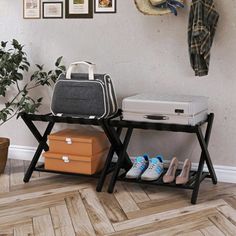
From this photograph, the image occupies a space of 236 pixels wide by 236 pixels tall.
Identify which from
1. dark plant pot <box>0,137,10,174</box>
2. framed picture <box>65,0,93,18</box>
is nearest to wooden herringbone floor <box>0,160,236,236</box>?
dark plant pot <box>0,137,10,174</box>

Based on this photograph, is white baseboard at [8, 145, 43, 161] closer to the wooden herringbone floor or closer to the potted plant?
the potted plant

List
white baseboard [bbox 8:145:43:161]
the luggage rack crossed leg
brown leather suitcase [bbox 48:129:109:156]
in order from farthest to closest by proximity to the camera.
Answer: white baseboard [bbox 8:145:43:161] < the luggage rack crossed leg < brown leather suitcase [bbox 48:129:109:156]

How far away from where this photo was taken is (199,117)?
2920 mm

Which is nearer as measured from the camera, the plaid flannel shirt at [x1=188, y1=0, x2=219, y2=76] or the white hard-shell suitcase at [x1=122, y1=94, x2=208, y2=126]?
the white hard-shell suitcase at [x1=122, y1=94, x2=208, y2=126]

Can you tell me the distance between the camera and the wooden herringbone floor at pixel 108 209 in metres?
2.42

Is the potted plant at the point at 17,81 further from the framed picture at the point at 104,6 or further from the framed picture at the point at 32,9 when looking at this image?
the framed picture at the point at 104,6

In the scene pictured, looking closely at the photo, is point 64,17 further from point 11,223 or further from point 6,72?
point 11,223

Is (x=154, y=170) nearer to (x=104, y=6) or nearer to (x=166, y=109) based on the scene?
(x=166, y=109)

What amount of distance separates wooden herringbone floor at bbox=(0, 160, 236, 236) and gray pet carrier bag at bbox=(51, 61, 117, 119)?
1.67 ft

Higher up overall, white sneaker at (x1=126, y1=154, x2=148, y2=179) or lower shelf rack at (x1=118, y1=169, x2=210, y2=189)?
white sneaker at (x1=126, y1=154, x2=148, y2=179)

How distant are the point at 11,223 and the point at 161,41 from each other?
1.61 meters

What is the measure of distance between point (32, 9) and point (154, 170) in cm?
158

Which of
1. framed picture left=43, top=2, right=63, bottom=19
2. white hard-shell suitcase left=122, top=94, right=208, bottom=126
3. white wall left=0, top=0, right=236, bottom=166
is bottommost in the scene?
white hard-shell suitcase left=122, top=94, right=208, bottom=126

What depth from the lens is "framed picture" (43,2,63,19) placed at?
3.47 meters
